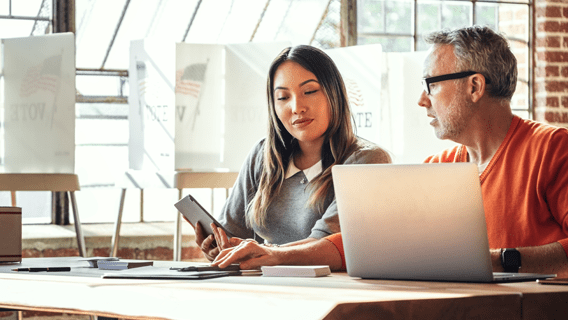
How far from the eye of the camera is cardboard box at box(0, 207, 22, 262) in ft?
5.65

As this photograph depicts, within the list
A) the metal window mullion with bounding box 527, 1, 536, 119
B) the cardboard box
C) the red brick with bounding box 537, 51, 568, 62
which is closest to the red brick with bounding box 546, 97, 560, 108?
the metal window mullion with bounding box 527, 1, 536, 119

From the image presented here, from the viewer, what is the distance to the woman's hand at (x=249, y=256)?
4.80 ft

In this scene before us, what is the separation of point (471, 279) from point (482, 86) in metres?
0.70

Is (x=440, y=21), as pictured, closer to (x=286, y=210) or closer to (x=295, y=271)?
(x=286, y=210)

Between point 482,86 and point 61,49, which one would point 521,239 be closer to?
point 482,86

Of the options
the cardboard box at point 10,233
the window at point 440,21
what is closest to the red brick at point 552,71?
the window at point 440,21

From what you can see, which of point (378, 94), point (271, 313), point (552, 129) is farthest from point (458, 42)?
point (378, 94)

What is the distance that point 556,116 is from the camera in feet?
15.1

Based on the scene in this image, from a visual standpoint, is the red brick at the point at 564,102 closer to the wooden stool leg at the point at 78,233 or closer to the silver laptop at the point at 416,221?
the wooden stool leg at the point at 78,233

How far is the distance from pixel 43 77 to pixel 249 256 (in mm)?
2405

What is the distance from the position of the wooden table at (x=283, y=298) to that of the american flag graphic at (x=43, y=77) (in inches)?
93.5

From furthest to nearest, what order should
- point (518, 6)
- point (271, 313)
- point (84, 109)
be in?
point (518, 6)
point (84, 109)
point (271, 313)

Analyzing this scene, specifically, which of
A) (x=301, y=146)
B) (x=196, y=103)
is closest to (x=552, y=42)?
(x=196, y=103)

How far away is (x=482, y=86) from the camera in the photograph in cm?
176
